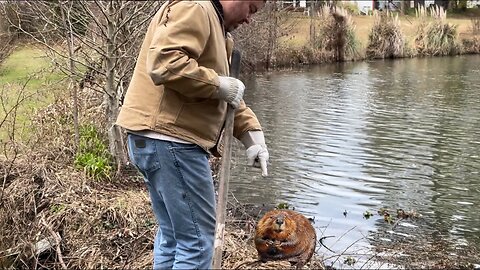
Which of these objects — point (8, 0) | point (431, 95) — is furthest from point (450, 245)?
point (431, 95)

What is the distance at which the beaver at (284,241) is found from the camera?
4.67 meters

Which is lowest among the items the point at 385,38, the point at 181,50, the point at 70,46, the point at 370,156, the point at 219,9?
the point at 385,38

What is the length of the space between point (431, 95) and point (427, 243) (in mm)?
10356

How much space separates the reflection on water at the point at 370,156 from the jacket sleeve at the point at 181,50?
3.89 metres

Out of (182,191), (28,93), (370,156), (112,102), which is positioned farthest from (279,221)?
(370,156)

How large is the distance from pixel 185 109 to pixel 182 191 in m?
0.36

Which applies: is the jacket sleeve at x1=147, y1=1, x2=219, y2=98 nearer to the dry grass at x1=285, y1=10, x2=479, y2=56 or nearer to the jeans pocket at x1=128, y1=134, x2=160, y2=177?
the jeans pocket at x1=128, y1=134, x2=160, y2=177

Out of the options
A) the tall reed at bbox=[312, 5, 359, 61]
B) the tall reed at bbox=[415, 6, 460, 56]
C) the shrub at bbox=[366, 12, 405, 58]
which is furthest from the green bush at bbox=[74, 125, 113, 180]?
the tall reed at bbox=[415, 6, 460, 56]

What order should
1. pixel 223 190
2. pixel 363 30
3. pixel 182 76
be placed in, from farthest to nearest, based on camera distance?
pixel 363 30
pixel 223 190
pixel 182 76

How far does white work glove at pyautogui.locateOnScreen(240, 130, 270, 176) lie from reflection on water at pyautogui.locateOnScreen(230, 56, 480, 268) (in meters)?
3.19

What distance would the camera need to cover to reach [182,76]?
8.68ft

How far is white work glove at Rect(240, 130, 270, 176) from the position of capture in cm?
321

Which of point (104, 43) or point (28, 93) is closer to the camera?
point (104, 43)

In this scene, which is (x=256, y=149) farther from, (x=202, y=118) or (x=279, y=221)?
(x=279, y=221)
